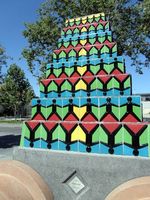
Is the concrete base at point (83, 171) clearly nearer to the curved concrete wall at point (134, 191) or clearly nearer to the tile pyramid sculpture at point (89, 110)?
the tile pyramid sculpture at point (89, 110)

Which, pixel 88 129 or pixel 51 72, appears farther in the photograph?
pixel 51 72

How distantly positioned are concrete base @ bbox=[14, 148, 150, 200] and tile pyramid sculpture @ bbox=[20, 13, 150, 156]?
25 centimetres

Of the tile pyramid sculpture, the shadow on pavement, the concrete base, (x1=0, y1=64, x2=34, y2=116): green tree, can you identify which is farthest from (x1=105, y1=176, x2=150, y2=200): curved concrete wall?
(x1=0, y1=64, x2=34, y2=116): green tree

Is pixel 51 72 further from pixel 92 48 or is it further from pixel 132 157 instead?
pixel 132 157

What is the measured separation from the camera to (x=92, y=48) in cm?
700

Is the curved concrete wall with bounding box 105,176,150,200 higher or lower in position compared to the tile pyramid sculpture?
lower

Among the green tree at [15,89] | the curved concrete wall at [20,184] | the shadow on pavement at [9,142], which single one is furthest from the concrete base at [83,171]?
the green tree at [15,89]

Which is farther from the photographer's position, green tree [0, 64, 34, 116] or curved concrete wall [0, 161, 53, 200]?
green tree [0, 64, 34, 116]

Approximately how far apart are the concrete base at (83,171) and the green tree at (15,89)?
5390cm

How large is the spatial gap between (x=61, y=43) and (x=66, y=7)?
19778 millimetres

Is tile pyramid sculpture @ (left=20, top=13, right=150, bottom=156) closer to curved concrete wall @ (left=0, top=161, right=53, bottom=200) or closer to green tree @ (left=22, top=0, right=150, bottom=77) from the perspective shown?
curved concrete wall @ (left=0, top=161, right=53, bottom=200)

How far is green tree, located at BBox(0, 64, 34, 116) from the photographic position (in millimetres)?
56656

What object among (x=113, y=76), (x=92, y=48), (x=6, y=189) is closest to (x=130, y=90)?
(x=113, y=76)

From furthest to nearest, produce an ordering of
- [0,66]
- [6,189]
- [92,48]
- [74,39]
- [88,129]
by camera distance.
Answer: [0,66] → [74,39] → [92,48] → [88,129] → [6,189]
